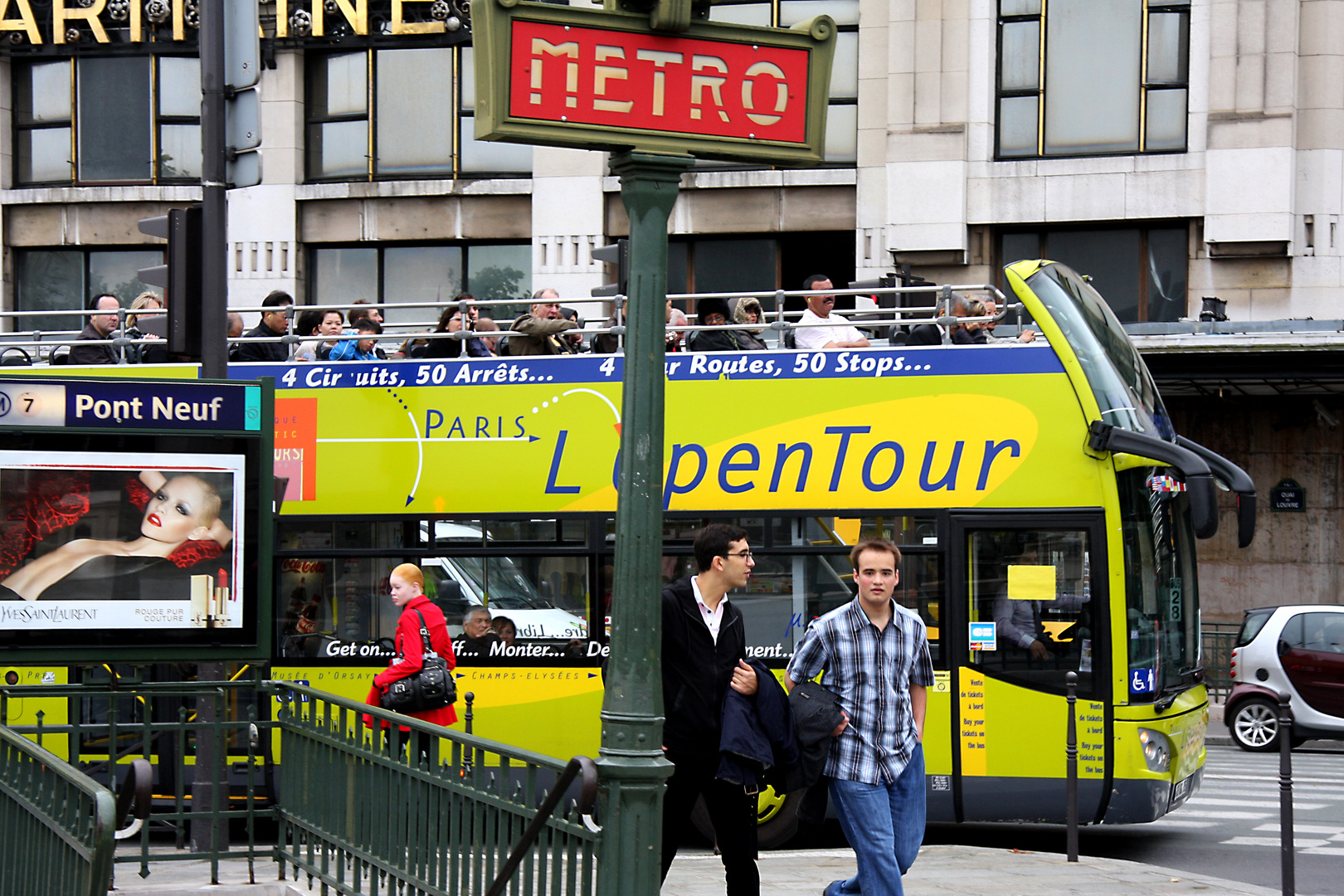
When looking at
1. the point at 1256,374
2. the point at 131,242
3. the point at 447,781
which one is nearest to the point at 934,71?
the point at 1256,374

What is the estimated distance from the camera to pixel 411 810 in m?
6.60

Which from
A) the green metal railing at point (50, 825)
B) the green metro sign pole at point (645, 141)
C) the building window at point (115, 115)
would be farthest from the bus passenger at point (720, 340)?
the building window at point (115, 115)

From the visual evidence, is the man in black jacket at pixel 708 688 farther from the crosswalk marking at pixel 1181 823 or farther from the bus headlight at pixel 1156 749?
the crosswalk marking at pixel 1181 823

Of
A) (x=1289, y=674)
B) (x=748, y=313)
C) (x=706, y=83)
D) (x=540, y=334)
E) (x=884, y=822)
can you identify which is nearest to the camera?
(x=706, y=83)

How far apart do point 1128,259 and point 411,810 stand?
18.7 metres

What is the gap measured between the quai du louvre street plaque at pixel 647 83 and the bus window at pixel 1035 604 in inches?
218

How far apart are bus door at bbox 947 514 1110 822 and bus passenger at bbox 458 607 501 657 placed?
3.09 m

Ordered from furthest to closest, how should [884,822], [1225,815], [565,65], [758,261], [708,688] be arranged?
[758,261]
[1225,815]
[884,822]
[708,688]
[565,65]

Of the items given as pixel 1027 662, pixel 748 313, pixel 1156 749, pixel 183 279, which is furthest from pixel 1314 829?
pixel 183 279

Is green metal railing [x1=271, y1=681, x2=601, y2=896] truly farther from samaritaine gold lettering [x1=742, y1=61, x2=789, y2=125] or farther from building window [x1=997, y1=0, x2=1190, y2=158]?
building window [x1=997, y1=0, x2=1190, y2=158]

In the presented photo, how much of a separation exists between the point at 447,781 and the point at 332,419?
5.70 meters

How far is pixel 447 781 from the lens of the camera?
20.5ft

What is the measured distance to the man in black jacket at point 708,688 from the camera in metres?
6.77

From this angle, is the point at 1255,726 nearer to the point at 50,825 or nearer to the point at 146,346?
the point at 146,346
